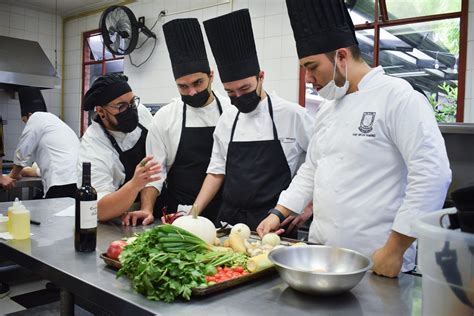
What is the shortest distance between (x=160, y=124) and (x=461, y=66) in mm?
2630

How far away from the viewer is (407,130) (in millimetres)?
1437

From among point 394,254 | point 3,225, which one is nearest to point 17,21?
point 3,225

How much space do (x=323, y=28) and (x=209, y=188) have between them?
988 millimetres

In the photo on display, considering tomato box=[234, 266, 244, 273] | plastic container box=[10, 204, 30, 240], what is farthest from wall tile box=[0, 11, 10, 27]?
tomato box=[234, 266, 244, 273]

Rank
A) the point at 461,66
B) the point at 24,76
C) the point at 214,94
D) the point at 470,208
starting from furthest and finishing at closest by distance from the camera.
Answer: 1. the point at 24,76
2. the point at 461,66
3. the point at 214,94
4. the point at 470,208

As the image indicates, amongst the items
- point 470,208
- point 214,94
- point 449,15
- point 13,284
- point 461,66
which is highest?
point 449,15

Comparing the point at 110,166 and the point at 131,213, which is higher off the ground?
the point at 110,166

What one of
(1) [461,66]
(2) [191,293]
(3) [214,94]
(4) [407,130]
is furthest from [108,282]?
(1) [461,66]

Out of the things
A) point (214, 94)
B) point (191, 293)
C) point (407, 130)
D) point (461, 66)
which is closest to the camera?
point (191, 293)

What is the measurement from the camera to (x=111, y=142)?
233 centimetres

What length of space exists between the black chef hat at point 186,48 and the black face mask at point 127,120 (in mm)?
302

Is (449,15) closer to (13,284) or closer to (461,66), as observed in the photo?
(461,66)

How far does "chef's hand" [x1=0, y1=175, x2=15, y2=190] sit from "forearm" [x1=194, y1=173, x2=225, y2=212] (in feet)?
8.52

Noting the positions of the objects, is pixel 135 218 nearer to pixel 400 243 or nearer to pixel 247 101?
pixel 247 101
